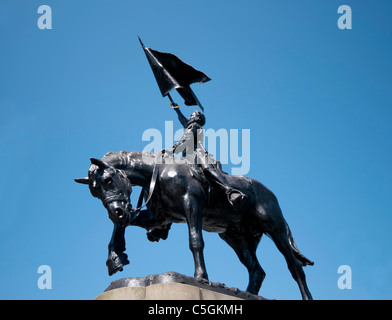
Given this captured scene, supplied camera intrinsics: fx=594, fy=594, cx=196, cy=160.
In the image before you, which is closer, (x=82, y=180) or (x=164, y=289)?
(x=164, y=289)

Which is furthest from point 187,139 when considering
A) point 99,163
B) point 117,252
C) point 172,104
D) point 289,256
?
point 289,256

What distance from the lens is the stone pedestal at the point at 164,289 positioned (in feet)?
29.4

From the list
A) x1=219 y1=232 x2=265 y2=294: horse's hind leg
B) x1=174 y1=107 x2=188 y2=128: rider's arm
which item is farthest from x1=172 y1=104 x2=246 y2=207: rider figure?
x1=219 y1=232 x2=265 y2=294: horse's hind leg

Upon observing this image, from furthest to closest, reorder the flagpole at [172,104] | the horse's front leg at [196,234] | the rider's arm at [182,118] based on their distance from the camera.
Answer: the flagpole at [172,104], the rider's arm at [182,118], the horse's front leg at [196,234]

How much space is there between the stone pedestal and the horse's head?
1.30 metres

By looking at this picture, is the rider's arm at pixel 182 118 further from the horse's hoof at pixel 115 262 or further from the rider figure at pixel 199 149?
the horse's hoof at pixel 115 262

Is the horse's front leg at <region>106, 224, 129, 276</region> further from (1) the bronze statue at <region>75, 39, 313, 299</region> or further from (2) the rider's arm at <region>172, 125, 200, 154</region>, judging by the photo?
(2) the rider's arm at <region>172, 125, 200, 154</region>

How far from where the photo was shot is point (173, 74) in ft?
41.5

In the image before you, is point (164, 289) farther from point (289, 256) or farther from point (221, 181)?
point (289, 256)

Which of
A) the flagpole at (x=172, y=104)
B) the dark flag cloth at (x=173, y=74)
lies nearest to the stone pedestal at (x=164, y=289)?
the flagpole at (x=172, y=104)

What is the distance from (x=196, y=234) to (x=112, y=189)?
168 cm

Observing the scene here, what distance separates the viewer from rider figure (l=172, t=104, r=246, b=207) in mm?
11016
